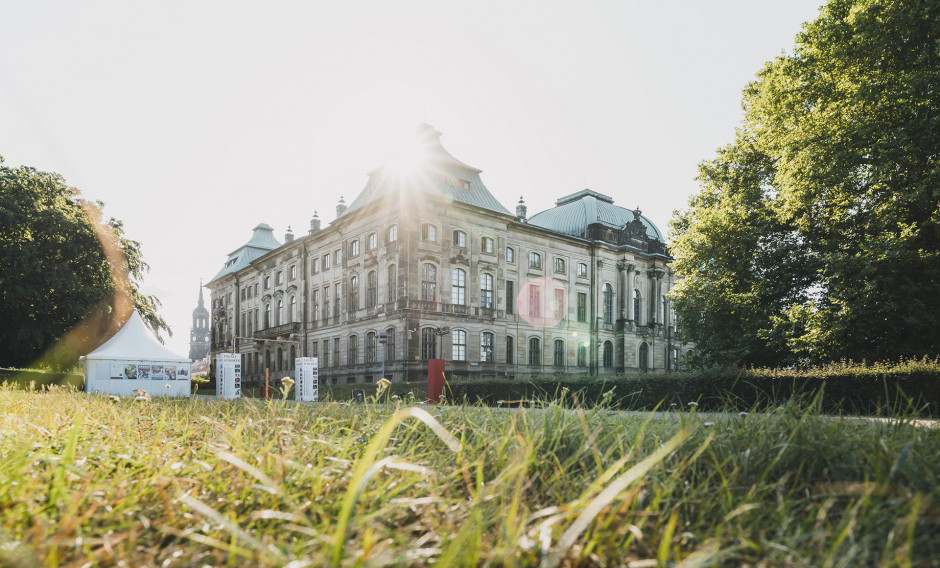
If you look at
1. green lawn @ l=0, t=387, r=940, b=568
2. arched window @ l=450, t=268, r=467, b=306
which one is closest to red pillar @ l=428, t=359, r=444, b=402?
green lawn @ l=0, t=387, r=940, b=568

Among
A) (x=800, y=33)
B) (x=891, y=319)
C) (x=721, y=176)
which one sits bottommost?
(x=891, y=319)

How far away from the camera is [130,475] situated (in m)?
3.26

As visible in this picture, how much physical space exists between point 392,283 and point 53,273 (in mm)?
18036

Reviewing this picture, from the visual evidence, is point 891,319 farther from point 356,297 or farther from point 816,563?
point 356,297

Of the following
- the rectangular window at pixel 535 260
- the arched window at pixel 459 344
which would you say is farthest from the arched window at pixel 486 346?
the rectangular window at pixel 535 260

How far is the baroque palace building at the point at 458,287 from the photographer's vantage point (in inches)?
1550

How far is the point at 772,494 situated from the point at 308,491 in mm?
2211

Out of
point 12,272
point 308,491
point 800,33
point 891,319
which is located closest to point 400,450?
point 308,491

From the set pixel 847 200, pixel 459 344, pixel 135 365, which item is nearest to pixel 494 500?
pixel 847 200

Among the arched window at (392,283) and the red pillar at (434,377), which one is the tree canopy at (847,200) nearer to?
the red pillar at (434,377)

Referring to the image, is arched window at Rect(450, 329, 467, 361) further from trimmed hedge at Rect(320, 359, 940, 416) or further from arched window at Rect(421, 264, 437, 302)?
trimmed hedge at Rect(320, 359, 940, 416)

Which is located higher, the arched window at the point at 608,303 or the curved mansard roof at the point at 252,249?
Answer: the curved mansard roof at the point at 252,249

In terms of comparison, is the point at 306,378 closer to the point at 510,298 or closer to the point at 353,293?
the point at 353,293

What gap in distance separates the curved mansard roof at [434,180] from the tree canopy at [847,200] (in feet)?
71.4
